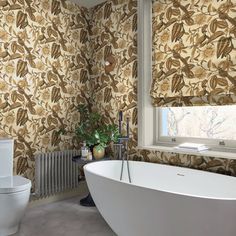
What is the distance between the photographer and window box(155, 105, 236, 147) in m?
2.70

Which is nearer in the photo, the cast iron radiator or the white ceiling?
the cast iron radiator

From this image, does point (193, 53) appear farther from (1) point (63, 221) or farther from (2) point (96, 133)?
(1) point (63, 221)

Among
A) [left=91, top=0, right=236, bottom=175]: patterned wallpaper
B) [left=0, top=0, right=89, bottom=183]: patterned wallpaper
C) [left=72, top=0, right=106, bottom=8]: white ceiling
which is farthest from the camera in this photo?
[left=72, top=0, right=106, bottom=8]: white ceiling

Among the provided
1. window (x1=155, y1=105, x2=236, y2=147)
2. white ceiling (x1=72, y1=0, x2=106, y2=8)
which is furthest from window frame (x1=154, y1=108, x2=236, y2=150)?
white ceiling (x1=72, y1=0, x2=106, y2=8)

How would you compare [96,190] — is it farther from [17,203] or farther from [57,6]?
[57,6]

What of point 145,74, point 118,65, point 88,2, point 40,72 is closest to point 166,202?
point 145,74

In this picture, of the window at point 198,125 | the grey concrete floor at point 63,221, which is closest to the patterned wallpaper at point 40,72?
the grey concrete floor at point 63,221

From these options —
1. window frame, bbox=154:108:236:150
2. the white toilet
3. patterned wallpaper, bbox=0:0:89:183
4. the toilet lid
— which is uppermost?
patterned wallpaper, bbox=0:0:89:183

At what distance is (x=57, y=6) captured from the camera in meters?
3.42

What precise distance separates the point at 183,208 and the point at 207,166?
1045 millimetres

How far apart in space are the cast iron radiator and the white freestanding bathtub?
2.37 feet

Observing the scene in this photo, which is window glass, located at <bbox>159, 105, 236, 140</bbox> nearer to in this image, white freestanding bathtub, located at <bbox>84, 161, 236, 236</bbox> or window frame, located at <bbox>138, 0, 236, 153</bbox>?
window frame, located at <bbox>138, 0, 236, 153</bbox>

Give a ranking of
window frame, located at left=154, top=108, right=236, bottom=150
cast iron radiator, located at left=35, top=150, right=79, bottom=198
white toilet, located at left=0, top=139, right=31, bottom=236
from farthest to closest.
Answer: cast iron radiator, located at left=35, top=150, right=79, bottom=198 → window frame, located at left=154, top=108, right=236, bottom=150 → white toilet, located at left=0, top=139, right=31, bottom=236

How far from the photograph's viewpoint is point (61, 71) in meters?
3.48
